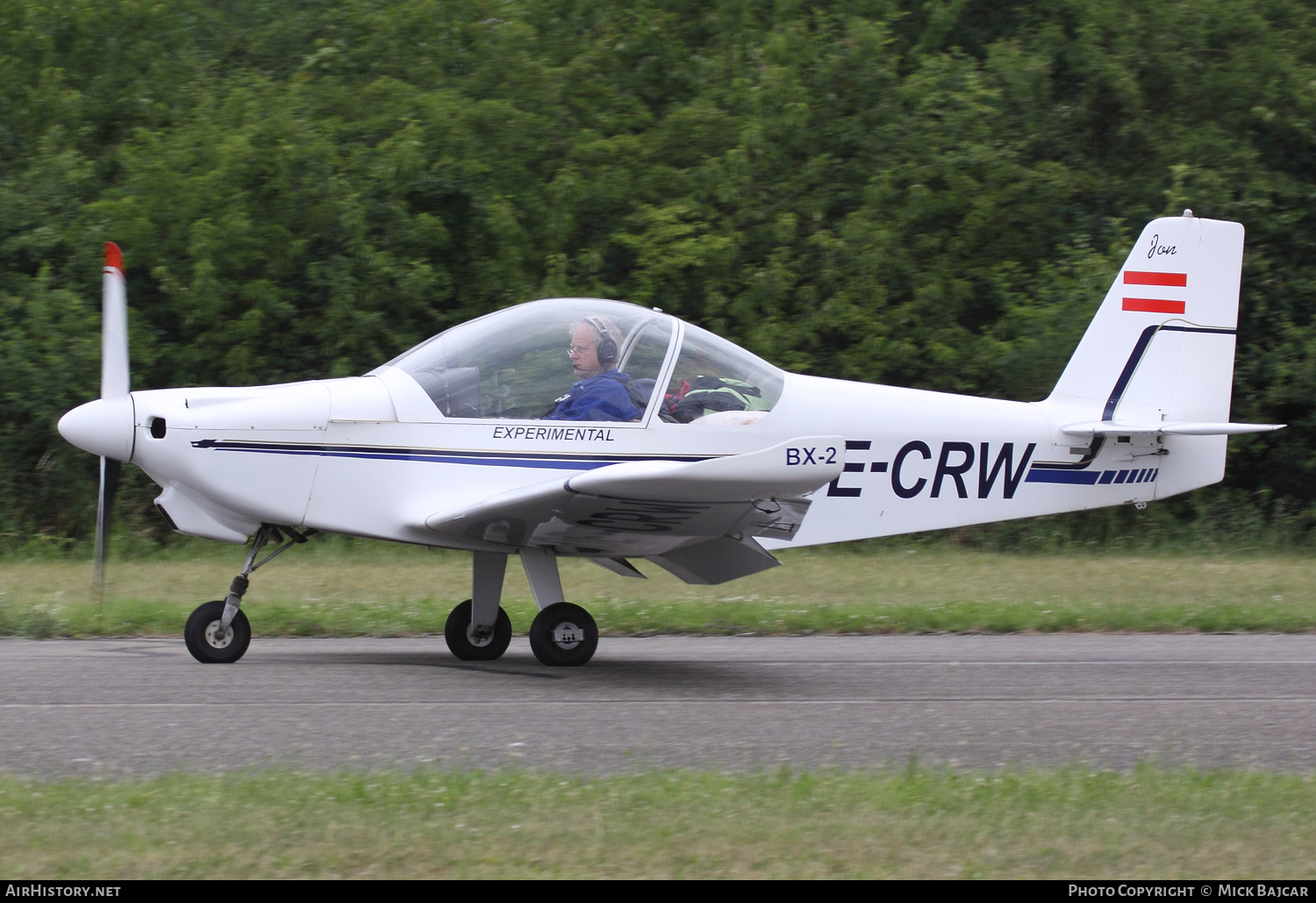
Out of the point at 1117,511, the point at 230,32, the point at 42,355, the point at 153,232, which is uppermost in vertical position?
the point at 230,32

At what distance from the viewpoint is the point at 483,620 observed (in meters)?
7.59

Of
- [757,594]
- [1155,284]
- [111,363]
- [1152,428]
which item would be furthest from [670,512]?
[757,594]

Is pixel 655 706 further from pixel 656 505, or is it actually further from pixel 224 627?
pixel 224 627

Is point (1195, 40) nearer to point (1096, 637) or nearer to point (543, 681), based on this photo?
point (1096, 637)

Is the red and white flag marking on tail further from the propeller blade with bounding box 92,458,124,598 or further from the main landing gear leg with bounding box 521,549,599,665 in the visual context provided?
the propeller blade with bounding box 92,458,124,598

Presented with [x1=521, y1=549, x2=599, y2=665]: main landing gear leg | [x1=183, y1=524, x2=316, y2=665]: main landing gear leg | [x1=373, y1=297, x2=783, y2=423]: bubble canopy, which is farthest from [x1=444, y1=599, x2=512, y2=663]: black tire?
[x1=373, y1=297, x2=783, y2=423]: bubble canopy

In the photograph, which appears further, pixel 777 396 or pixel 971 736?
pixel 777 396

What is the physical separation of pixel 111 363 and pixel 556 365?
2269 mm

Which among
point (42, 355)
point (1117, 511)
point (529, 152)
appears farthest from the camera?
point (529, 152)

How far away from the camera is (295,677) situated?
6.62 meters

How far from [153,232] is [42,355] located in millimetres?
1864

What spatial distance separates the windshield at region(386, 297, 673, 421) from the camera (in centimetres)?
704

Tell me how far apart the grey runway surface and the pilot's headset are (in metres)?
1.69
